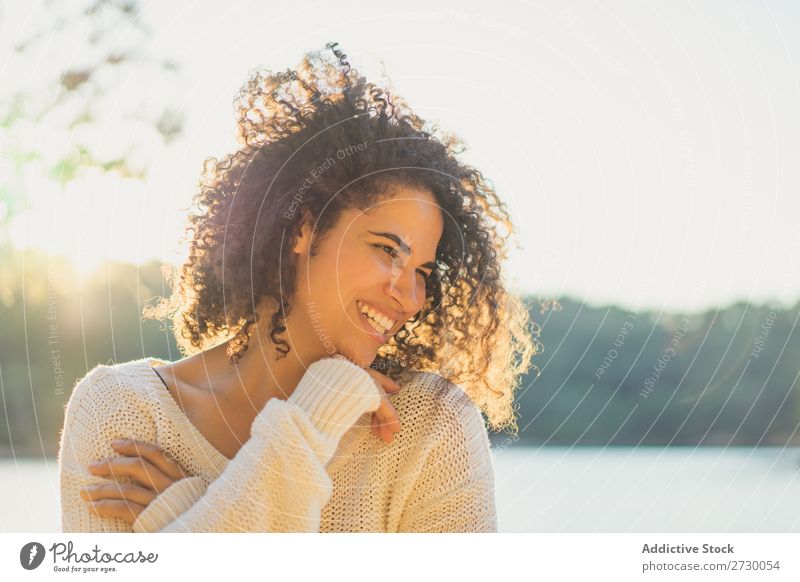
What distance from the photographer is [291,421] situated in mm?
1392

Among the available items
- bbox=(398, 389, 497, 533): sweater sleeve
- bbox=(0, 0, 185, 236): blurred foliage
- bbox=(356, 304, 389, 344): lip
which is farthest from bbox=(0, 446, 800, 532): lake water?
bbox=(0, 0, 185, 236): blurred foliage

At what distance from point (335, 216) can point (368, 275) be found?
12 centimetres

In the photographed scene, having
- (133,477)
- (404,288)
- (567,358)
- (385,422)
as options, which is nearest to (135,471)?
(133,477)

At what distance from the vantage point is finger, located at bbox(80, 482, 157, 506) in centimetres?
143

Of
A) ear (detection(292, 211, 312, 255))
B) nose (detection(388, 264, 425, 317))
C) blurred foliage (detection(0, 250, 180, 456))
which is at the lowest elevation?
nose (detection(388, 264, 425, 317))

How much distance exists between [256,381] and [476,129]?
59 centimetres

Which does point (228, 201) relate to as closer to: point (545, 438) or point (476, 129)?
point (476, 129)

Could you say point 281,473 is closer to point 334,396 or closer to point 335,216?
point 334,396

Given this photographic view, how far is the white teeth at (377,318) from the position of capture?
1546 millimetres

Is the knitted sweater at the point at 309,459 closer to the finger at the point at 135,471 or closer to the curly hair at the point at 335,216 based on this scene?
the finger at the point at 135,471

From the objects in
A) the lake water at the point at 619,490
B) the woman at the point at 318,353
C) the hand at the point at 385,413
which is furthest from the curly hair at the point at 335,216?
the lake water at the point at 619,490

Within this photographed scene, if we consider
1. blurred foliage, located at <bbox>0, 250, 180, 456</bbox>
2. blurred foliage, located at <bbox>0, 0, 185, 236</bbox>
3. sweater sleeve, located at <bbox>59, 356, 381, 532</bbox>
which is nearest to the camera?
sweater sleeve, located at <bbox>59, 356, 381, 532</bbox>

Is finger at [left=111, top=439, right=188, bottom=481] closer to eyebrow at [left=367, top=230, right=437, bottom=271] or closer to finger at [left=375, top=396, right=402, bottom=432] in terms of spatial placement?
finger at [left=375, top=396, right=402, bottom=432]

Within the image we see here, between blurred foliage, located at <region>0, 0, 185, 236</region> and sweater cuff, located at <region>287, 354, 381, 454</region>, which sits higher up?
blurred foliage, located at <region>0, 0, 185, 236</region>
